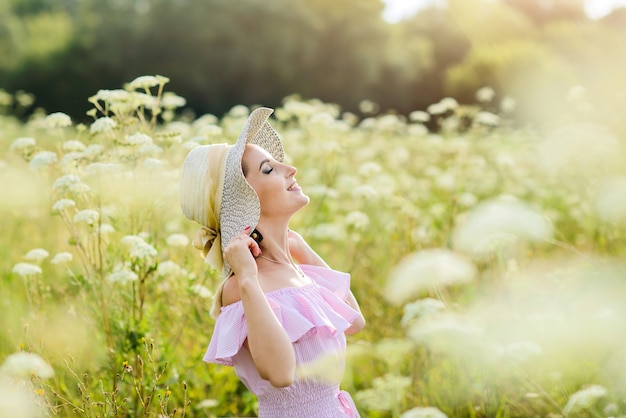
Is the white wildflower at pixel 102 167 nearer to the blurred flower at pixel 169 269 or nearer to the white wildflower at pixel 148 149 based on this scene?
the white wildflower at pixel 148 149

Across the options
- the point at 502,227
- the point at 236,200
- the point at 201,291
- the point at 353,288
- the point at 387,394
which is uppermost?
the point at 236,200

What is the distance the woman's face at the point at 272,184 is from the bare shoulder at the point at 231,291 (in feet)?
0.72

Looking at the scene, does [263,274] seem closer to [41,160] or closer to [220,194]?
[220,194]

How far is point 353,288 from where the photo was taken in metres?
4.49

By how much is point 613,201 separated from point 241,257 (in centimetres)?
193

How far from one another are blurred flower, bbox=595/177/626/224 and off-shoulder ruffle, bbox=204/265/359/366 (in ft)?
4.92

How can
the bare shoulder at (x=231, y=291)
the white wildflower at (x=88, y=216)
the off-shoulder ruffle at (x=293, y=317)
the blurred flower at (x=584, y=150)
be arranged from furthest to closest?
1. the blurred flower at (x=584, y=150)
2. the white wildflower at (x=88, y=216)
3. the bare shoulder at (x=231, y=291)
4. the off-shoulder ruffle at (x=293, y=317)

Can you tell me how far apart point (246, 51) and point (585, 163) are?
16.2m

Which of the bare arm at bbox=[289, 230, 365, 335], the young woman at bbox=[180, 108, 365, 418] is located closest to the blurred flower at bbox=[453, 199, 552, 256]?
the bare arm at bbox=[289, 230, 365, 335]

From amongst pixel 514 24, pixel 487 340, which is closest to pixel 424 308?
pixel 487 340

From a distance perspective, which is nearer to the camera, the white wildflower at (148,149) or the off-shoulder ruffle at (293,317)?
the off-shoulder ruffle at (293,317)

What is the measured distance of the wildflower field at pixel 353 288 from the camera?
7.82 ft

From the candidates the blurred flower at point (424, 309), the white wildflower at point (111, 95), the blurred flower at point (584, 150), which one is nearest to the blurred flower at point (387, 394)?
the blurred flower at point (424, 309)

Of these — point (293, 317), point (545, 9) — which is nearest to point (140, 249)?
point (293, 317)
